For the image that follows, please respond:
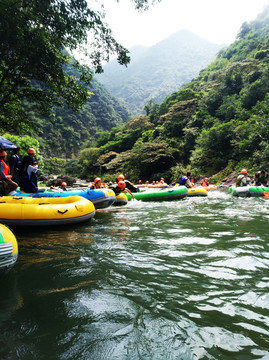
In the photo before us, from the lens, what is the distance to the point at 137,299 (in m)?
2.23

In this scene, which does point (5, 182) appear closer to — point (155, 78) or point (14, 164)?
point (14, 164)

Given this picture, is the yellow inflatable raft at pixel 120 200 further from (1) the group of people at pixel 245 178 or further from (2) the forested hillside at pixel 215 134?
(2) the forested hillside at pixel 215 134

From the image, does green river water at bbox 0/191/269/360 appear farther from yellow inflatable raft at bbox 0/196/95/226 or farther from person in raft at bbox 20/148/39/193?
person in raft at bbox 20/148/39/193

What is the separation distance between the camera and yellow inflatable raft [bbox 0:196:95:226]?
487cm

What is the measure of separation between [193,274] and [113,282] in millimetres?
913

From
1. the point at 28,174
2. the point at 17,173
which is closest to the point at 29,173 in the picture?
the point at 28,174

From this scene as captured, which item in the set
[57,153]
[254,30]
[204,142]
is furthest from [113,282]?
[254,30]

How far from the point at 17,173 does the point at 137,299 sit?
513 centimetres

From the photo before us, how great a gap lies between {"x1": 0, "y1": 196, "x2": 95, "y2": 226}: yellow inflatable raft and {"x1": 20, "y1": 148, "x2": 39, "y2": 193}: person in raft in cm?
89

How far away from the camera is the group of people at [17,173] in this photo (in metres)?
5.70

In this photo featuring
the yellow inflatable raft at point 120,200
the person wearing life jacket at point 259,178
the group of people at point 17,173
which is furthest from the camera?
the person wearing life jacket at point 259,178

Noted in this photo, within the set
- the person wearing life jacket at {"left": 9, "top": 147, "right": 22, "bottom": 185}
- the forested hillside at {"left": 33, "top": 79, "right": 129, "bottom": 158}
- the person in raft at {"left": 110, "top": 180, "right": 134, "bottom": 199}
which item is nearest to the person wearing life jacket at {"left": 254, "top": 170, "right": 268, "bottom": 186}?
the person in raft at {"left": 110, "top": 180, "right": 134, "bottom": 199}

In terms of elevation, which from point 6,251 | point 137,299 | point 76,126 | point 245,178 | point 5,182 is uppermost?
point 76,126

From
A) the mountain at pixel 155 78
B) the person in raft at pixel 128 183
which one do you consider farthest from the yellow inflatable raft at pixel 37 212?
the mountain at pixel 155 78
